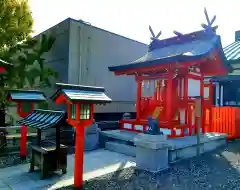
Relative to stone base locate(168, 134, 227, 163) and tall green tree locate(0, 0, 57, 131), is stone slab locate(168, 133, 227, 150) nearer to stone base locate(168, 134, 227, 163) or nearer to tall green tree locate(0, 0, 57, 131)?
stone base locate(168, 134, 227, 163)

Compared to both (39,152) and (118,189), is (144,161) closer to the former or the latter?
(118,189)

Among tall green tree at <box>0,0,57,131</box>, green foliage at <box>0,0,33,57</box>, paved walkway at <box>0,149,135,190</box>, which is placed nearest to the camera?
paved walkway at <box>0,149,135,190</box>

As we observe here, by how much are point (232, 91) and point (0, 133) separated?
1487 centimetres

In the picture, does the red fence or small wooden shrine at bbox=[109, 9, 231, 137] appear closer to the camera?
small wooden shrine at bbox=[109, 9, 231, 137]

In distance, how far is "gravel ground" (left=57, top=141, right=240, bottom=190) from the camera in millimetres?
5152

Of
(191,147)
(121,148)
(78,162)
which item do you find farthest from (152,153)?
(121,148)

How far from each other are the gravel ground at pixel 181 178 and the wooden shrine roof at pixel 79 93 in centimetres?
209

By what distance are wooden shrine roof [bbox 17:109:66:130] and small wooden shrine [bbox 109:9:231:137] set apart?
4.78m

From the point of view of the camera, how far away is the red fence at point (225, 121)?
36.8ft

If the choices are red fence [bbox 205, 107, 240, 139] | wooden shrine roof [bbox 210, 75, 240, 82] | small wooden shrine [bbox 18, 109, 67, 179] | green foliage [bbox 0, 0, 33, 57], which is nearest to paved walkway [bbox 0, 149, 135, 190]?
small wooden shrine [bbox 18, 109, 67, 179]

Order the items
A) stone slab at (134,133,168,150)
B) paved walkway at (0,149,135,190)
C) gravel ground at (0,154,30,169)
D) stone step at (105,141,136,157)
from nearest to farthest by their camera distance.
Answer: paved walkway at (0,149,135,190)
stone slab at (134,133,168,150)
gravel ground at (0,154,30,169)
stone step at (105,141,136,157)

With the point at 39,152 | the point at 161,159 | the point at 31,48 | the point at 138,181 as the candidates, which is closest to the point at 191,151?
the point at 161,159

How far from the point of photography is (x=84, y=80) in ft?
36.3

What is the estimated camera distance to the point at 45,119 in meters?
5.68
